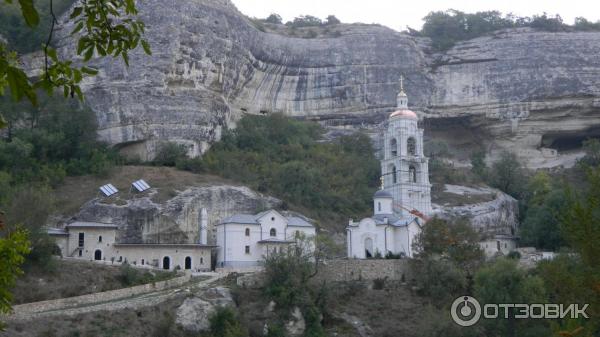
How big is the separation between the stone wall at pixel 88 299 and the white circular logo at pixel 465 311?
12.0 metres

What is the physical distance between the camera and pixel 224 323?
1337 inches

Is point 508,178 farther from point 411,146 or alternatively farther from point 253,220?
point 253,220

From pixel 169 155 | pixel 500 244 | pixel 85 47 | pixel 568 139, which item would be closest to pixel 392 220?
pixel 500 244

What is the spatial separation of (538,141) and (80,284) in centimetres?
4081

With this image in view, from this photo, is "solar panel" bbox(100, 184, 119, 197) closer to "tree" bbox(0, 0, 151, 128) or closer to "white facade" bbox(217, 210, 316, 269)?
"white facade" bbox(217, 210, 316, 269)

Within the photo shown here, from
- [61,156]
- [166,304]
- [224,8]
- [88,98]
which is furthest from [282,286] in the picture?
[224,8]

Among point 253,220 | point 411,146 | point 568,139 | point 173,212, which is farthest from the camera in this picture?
point 568,139

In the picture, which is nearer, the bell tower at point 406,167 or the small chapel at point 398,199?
the small chapel at point 398,199

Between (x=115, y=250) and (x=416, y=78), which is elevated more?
(x=416, y=78)

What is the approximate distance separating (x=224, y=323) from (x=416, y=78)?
121ft

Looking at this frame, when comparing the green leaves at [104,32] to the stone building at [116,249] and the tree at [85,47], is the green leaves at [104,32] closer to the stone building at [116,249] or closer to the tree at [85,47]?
the tree at [85,47]

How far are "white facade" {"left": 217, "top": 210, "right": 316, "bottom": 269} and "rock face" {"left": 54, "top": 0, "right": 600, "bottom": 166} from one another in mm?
14683

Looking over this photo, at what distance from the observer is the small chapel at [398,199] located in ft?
143
